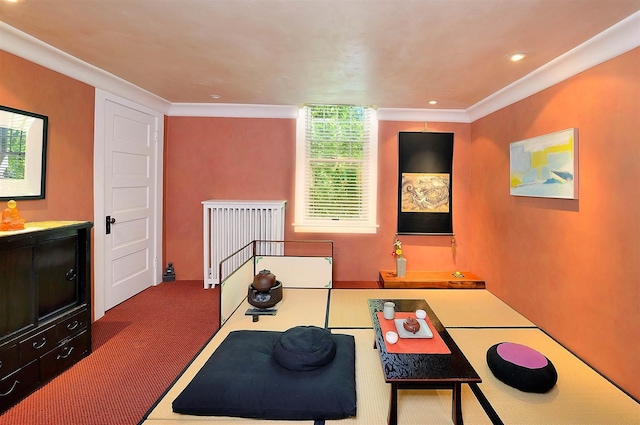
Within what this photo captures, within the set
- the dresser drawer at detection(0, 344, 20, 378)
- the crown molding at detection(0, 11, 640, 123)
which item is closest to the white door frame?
the crown molding at detection(0, 11, 640, 123)

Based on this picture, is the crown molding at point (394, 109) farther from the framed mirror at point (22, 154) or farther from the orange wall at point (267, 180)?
the framed mirror at point (22, 154)

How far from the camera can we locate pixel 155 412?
66.7 inches

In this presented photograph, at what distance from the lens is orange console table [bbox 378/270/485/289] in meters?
3.93

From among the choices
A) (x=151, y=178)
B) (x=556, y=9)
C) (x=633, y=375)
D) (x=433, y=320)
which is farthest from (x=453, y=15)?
(x=151, y=178)

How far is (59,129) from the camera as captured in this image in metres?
2.70

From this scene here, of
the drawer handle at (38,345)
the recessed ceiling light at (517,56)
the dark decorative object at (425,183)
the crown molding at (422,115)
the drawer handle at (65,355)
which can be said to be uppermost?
the crown molding at (422,115)

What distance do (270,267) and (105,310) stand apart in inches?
69.4

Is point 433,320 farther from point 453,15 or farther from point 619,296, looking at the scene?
point 453,15

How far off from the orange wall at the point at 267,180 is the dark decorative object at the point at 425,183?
3.7 inches

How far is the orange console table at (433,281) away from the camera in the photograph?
155 inches

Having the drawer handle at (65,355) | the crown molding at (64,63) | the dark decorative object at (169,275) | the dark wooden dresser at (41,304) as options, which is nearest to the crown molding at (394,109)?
the crown molding at (64,63)

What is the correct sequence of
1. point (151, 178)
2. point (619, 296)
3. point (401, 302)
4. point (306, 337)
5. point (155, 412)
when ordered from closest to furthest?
point (155, 412) < point (306, 337) < point (619, 296) < point (401, 302) < point (151, 178)

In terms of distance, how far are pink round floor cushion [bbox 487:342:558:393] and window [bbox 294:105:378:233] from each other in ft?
7.98

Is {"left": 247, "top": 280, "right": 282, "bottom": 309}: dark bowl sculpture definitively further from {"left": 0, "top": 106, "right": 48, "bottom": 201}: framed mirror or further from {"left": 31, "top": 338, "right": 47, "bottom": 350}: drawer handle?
{"left": 0, "top": 106, "right": 48, "bottom": 201}: framed mirror
